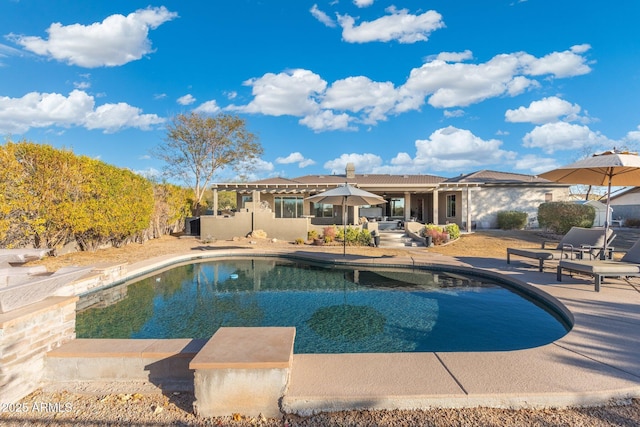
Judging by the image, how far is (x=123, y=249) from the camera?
1384 cm

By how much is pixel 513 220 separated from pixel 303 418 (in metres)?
21.9

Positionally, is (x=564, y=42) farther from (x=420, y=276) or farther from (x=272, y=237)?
(x=272, y=237)

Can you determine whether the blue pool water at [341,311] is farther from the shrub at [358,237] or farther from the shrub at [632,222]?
the shrub at [632,222]

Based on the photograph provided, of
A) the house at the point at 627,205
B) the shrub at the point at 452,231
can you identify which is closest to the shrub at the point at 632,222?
the house at the point at 627,205

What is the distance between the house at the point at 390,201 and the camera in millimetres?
18375

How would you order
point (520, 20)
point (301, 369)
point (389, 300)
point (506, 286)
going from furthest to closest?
point (520, 20)
point (506, 286)
point (389, 300)
point (301, 369)

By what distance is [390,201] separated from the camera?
26.0 m

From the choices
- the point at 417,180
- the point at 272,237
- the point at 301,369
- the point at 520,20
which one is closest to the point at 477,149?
the point at 417,180

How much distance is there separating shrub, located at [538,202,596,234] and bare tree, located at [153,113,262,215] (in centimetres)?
2270

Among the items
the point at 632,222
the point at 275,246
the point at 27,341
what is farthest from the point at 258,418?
the point at 632,222

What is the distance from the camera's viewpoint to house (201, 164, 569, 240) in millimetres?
18375

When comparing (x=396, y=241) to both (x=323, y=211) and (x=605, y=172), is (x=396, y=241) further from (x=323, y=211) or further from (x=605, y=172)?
(x=605, y=172)

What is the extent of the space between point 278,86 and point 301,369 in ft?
130

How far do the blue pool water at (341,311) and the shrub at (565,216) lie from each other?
11715 millimetres
